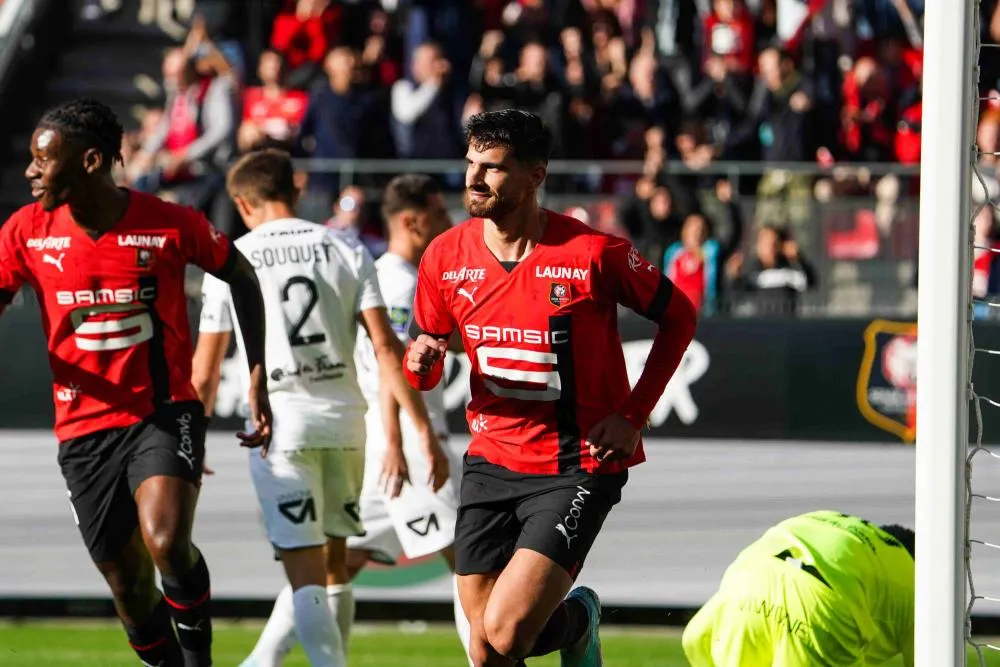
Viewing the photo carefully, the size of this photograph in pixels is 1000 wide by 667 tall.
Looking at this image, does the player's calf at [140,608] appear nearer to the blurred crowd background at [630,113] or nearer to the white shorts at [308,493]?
the white shorts at [308,493]

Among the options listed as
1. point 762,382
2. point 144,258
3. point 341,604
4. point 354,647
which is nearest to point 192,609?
point 341,604

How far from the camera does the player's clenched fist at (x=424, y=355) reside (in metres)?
5.46

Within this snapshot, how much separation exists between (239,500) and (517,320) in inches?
174

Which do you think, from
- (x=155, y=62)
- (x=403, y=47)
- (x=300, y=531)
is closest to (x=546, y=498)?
(x=300, y=531)

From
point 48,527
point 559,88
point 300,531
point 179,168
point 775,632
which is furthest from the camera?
point 559,88

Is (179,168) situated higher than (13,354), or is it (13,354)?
(179,168)

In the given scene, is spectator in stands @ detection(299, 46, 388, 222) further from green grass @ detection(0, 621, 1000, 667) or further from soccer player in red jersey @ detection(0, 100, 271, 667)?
soccer player in red jersey @ detection(0, 100, 271, 667)

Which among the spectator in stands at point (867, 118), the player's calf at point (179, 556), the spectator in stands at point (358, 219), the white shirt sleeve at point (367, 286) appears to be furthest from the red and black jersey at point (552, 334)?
the spectator in stands at point (867, 118)

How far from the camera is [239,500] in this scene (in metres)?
9.45

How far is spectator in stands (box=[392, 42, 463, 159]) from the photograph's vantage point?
42.2ft

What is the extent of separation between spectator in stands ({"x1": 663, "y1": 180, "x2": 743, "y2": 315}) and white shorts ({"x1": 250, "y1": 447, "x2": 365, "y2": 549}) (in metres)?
4.09

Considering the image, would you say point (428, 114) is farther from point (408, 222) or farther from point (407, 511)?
point (407, 511)

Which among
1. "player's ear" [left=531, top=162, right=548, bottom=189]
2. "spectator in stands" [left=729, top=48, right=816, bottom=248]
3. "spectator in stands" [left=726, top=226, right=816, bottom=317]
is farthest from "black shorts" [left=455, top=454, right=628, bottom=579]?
"spectator in stands" [left=729, top=48, right=816, bottom=248]

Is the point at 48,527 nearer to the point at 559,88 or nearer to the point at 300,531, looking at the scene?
the point at 300,531
